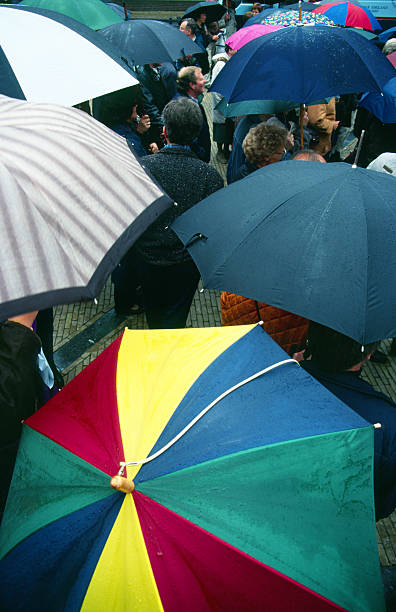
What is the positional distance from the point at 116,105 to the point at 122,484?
387cm

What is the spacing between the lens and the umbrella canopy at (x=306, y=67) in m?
3.59

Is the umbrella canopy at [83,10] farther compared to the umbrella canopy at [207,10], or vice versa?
the umbrella canopy at [207,10]

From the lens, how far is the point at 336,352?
2150 millimetres

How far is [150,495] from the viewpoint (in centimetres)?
137

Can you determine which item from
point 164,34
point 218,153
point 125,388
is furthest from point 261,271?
point 218,153

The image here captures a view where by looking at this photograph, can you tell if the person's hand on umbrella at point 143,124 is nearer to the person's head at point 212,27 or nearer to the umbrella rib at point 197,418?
the umbrella rib at point 197,418

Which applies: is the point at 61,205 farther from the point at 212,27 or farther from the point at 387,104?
the point at 212,27

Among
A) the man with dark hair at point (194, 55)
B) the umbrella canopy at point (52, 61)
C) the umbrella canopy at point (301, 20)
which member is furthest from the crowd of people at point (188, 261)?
the man with dark hair at point (194, 55)

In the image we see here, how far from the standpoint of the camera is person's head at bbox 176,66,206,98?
5.33 meters

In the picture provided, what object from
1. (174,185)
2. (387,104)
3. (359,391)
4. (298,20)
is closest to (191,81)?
(298,20)

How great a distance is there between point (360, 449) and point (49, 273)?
3.64 feet

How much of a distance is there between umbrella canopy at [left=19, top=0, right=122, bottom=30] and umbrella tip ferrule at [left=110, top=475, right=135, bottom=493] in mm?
5064

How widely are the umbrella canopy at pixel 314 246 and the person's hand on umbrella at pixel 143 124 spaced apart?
9.52ft

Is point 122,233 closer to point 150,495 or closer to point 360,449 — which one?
point 150,495
